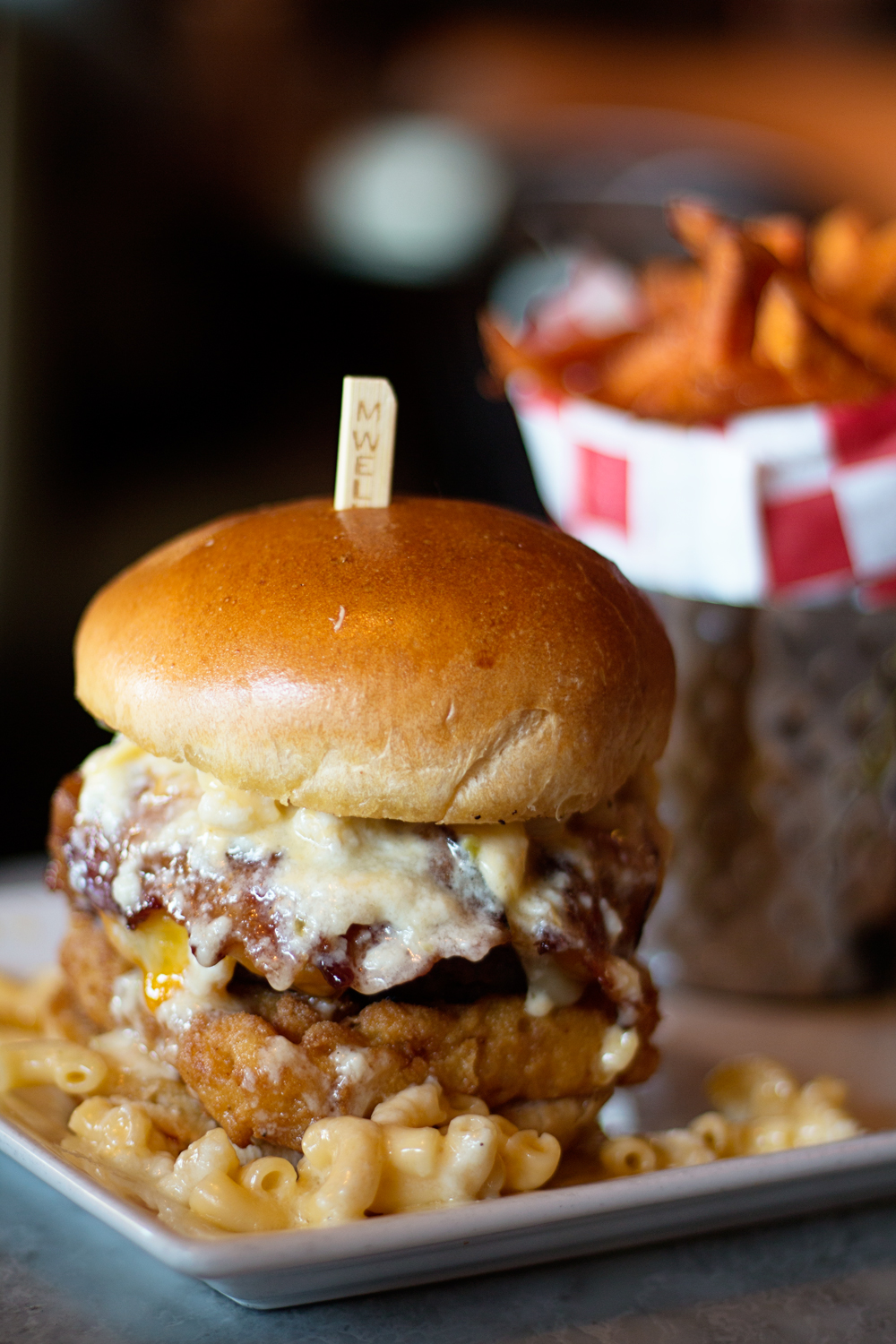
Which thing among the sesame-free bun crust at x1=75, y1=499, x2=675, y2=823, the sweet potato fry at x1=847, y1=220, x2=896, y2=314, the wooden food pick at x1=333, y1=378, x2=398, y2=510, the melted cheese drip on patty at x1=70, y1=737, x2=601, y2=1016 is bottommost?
the melted cheese drip on patty at x1=70, y1=737, x2=601, y2=1016

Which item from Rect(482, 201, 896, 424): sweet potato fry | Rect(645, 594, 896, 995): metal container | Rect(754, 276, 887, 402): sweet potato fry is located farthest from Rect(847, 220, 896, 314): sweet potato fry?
Rect(645, 594, 896, 995): metal container

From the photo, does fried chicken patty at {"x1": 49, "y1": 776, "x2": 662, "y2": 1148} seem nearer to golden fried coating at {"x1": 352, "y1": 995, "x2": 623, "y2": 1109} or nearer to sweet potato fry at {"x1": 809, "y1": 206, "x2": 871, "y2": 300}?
golden fried coating at {"x1": 352, "y1": 995, "x2": 623, "y2": 1109}

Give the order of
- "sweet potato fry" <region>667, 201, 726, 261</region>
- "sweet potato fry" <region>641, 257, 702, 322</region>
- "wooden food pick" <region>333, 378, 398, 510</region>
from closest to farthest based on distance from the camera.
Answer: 1. "wooden food pick" <region>333, 378, 398, 510</region>
2. "sweet potato fry" <region>667, 201, 726, 261</region>
3. "sweet potato fry" <region>641, 257, 702, 322</region>

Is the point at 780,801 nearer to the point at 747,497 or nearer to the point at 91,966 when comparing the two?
the point at 747,497

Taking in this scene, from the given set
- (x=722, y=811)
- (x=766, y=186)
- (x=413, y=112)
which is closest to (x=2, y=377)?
(x=413, y=112)

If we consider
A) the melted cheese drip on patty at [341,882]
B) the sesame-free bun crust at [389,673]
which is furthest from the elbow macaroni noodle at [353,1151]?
the sesame-free bun crust at [389,673]

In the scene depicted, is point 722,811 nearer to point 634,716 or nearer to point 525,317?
point 634,716

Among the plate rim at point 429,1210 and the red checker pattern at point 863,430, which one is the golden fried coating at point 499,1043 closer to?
the plate rim at point 429,1210
